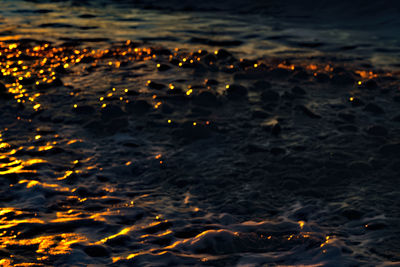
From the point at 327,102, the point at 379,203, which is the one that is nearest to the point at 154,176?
the point at 379,203

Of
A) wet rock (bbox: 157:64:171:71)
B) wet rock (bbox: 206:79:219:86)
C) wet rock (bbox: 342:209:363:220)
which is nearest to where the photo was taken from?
wet rock (bbox: 342:209:363:220)

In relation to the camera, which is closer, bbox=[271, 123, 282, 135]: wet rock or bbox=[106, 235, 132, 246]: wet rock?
bbox=[106, 235, 132, 246]: wet rock

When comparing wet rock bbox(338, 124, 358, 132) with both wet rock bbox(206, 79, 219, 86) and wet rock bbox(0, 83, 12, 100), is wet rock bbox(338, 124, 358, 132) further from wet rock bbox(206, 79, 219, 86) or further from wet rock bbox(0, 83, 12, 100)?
wet rock bbox(0, 83, 12, 100)

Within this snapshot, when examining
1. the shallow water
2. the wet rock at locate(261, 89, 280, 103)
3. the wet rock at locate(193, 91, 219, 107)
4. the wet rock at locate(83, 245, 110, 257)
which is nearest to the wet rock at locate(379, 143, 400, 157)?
the shallow water

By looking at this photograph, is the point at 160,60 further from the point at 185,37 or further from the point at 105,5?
the point at 105,5

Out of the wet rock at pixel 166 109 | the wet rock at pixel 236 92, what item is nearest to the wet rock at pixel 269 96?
the wet rock at pixel 236 92

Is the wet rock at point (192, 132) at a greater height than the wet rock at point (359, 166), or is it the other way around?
the wet rock at point (192, 132)

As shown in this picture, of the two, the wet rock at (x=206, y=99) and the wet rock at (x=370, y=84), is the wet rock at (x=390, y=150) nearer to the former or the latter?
the wet rock at (x=370, y=84)
